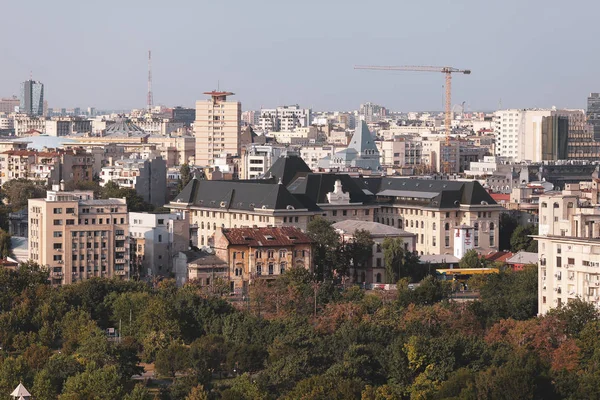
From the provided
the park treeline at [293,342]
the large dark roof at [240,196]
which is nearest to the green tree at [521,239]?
the large dark roof at [240,196]

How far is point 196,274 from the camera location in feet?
213

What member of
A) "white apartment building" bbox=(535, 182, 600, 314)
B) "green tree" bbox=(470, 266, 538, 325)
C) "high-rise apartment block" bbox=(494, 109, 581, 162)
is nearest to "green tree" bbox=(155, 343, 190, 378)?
"green tree" bbox=(470, 266, 538, 325)

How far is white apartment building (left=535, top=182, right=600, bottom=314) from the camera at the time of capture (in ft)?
179

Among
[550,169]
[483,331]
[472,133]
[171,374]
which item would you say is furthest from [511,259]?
[472,133]

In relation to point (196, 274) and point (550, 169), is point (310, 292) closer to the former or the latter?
point (196, 274)

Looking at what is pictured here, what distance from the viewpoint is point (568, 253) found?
55562 mm

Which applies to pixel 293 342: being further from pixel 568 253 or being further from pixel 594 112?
pixel 594 112

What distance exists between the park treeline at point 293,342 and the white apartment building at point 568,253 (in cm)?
114

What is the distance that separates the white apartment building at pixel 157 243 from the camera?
68.2 m

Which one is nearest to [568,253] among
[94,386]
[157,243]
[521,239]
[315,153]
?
[94,386]

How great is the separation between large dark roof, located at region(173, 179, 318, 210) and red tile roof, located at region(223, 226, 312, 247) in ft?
19.3

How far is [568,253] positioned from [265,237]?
14.4m

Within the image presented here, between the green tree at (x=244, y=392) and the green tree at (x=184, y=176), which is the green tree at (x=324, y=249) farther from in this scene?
the green tree at (x=184, y=176)

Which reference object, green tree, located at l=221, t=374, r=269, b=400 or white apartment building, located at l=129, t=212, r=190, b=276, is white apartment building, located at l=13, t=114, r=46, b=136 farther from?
green tree, located at l=221, t=374, r=269, b=400
